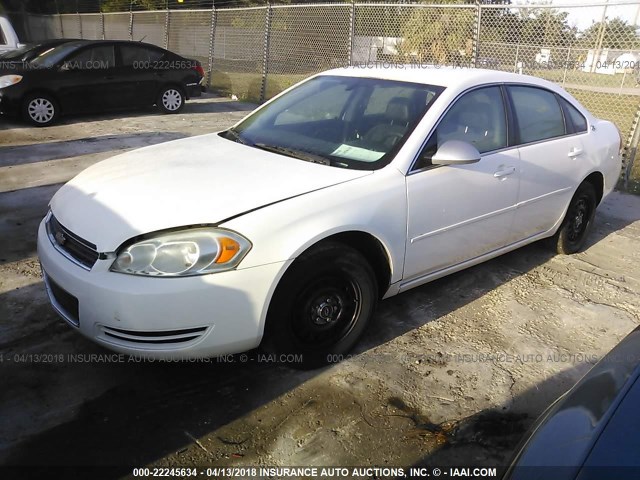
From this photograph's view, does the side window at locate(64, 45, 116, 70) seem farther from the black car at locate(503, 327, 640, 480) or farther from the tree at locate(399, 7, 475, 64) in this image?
the black car at locate(503, 327, 640, 480)

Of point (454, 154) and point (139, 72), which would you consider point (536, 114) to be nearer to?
point (454, 154)

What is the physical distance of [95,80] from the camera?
1012cm

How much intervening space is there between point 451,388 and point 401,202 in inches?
42.2

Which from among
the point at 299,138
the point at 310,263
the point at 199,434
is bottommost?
the point at 199,434

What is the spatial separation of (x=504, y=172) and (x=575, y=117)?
4.37 ft

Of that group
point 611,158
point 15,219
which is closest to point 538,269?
point 611,158

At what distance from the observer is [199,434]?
250 centimetres

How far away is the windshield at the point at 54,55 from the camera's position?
31.5ft

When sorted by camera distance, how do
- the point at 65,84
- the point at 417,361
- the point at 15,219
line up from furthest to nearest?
the point at 65,84, the point at 15,219, the point at 417,361

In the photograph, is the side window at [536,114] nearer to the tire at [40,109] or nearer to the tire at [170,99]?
the tire at [40,109]

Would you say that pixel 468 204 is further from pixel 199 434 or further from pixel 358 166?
pixel 199 434

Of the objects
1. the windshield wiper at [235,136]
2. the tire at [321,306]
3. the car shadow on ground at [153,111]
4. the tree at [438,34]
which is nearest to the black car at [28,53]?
the car shadow on ground at [153,111]

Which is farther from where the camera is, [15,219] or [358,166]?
[15,219]

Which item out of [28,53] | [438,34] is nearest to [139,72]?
[28,53]
